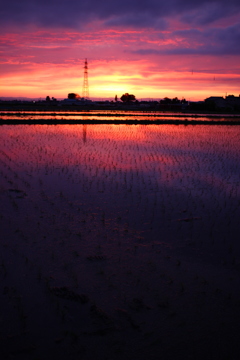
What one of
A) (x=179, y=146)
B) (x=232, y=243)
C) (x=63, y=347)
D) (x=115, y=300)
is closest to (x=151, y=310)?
(x=115, y=300)

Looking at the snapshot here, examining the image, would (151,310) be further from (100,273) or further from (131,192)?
(131,192)

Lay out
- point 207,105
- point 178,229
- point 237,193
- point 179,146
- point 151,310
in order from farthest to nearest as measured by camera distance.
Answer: point 207,105 → point 179,146 → point 237,193 → point 178,229 → point 151,310

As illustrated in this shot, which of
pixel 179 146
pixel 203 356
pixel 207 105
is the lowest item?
pixel 203 356

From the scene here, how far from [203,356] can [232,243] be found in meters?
2.22

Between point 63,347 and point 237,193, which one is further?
point 237,193

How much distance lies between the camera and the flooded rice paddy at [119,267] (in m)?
2.63

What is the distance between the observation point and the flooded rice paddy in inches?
104

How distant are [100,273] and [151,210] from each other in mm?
2319

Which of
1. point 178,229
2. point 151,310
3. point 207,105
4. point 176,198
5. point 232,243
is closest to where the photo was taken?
point 151,310

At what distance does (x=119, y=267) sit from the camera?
12.1ft

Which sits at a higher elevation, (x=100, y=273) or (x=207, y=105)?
(x=207, y=105)

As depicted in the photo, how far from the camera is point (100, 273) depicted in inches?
140

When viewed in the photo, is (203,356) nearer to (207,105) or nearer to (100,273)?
(100,273)

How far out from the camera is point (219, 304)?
3111 millimetres
